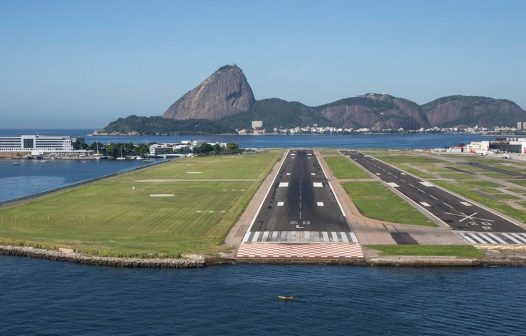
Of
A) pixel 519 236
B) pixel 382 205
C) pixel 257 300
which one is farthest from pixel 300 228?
pixel 257 300

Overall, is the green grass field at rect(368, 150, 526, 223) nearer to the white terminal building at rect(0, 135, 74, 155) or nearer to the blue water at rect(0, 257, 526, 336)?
the blue water at rect(0, 257, 526, 336)

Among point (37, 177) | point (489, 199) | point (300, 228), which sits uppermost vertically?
point (489, 199)

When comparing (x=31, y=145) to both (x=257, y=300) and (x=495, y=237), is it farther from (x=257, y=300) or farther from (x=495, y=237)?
(x=257, y=300)

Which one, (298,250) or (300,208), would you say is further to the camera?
(300,208)

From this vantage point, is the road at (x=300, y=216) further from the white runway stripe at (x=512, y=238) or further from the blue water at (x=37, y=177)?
the blue water at (x=37, y=177)

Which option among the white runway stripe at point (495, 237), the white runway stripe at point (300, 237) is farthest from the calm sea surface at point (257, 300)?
the white runway stripe at point (495, 237)

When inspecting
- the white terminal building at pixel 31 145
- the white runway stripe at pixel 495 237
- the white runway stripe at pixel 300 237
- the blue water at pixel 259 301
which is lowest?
the blue water at pixel 259 301

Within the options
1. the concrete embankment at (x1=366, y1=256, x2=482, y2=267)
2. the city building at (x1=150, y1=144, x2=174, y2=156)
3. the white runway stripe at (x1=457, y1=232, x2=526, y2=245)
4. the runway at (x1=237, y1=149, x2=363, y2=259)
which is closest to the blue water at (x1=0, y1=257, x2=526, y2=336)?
the concrete embankment at (x1=366, y1=256, x2=482, y2=267)
